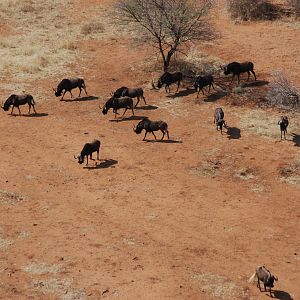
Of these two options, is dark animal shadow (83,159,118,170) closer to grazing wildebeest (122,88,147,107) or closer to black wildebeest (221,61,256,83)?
grazing wildebeest (122,88,147,107)

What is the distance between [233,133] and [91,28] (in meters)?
19.5

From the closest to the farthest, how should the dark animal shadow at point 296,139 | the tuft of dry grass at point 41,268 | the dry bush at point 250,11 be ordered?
the tuft of dry grass at point 41,268 → the dark animal shadow at point 296,139 → the dry bush at point 250,11

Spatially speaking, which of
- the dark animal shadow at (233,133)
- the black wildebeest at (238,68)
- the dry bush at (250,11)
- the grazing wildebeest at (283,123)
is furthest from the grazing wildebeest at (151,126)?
the dry bush at (250,11)

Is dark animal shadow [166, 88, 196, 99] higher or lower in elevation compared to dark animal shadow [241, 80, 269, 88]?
lower

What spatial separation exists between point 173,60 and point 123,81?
438 centimetres

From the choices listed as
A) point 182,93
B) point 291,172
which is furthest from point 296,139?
point 182,93

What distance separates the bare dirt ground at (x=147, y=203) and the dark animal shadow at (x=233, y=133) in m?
0.05

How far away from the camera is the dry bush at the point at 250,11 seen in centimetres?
4591

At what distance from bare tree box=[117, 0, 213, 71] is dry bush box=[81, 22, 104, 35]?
6866mm

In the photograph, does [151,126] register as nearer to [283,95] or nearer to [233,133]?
[233,133]

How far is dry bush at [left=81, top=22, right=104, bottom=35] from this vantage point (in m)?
44.0

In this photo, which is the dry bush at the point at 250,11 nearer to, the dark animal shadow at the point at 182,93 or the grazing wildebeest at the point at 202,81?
the dark animal shadow at the point at 182,93

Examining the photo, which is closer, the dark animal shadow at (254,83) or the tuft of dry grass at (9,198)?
the tuft of dry grass at (9,198)

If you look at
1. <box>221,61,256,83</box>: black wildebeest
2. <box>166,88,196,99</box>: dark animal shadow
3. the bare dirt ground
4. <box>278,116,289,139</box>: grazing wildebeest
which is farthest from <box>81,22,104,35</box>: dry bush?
<box>278,116,289,139</box>: grazing wildebeest
